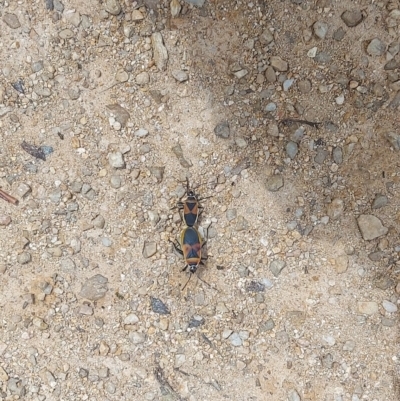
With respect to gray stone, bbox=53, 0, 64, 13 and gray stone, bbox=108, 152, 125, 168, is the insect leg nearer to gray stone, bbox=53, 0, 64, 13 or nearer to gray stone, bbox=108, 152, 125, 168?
gray stone, bbox=108, 152, 125, 168

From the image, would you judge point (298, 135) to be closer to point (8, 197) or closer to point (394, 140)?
point (394, 140)

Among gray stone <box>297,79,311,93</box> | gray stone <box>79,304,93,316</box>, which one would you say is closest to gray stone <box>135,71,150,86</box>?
gray stone <box>297,79,311,93</box>

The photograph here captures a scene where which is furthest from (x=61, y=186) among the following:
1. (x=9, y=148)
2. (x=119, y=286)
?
(x=119, y=286)

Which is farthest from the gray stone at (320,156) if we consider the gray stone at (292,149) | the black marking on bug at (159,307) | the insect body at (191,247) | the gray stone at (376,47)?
the black marking on bug at (159,307)

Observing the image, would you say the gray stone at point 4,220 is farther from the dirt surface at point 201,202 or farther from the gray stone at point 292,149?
the gray stone at point 292,149

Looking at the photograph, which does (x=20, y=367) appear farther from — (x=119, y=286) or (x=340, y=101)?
(x=340, y=101)

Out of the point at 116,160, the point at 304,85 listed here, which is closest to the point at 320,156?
the point at 304,85
